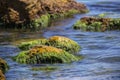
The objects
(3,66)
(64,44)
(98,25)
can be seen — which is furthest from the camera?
(98,25)

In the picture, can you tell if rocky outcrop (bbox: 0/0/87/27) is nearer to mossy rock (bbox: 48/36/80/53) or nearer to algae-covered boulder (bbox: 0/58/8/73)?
mossy rock (bbox: 48/36/80/53)

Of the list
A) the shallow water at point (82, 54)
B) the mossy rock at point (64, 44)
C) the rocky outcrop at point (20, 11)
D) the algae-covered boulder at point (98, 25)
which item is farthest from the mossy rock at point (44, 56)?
the rocky outcrop at point (20, 11)

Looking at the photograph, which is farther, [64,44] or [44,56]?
[64,44]

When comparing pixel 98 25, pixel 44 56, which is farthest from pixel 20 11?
pixel 44 56

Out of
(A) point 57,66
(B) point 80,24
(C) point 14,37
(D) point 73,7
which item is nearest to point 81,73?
(A) point 57,66

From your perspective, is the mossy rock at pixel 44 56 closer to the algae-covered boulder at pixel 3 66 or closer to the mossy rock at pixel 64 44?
the algae-covered boulder at pixel 3 66

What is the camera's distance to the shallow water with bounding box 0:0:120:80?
54.9ft

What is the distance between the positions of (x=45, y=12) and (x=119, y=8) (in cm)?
1009

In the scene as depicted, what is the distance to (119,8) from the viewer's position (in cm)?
4125

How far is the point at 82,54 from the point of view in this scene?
21.1 metres

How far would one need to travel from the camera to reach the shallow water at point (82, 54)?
54.9 ft

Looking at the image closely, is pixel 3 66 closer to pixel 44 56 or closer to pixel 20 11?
pixel 44 56

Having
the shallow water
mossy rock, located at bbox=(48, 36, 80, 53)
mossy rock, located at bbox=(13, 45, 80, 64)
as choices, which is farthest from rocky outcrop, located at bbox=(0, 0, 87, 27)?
mossy rock, located at bbox=(13, 45, 80, 64)

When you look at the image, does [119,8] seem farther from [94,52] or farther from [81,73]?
[81,73]
